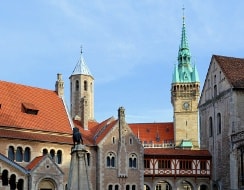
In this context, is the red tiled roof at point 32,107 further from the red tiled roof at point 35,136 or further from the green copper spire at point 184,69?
the green copper spire at point 184,69

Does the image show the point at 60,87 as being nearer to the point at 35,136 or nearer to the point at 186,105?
the point at 35,136

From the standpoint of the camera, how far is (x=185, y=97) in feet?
386

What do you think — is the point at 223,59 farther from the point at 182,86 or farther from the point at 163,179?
the point at 182,86

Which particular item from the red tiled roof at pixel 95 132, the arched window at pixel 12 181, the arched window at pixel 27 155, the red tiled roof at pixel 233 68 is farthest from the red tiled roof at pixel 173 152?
the arched window at pixel 12 181

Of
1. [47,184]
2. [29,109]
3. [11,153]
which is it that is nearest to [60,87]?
[29,109]

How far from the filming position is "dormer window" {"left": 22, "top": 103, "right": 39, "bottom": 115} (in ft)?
178

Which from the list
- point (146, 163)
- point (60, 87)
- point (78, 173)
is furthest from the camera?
point (60, 87)

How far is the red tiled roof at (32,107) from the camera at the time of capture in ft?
171

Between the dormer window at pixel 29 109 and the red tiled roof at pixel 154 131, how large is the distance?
6100 cm

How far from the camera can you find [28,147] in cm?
5128

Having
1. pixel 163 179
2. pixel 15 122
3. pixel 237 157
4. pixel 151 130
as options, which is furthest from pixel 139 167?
pixel 151 130

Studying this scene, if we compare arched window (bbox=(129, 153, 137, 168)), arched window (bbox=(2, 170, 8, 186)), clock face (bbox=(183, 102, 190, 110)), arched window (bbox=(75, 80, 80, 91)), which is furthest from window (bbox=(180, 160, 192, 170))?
clock face (bbox=(183, 102, 190, 110))

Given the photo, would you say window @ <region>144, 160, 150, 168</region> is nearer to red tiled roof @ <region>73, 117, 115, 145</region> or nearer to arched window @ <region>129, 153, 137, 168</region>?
arched window @ <region>129, 153, 137, 168</region>

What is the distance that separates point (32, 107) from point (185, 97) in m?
67.5
